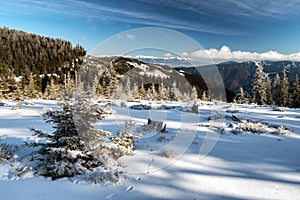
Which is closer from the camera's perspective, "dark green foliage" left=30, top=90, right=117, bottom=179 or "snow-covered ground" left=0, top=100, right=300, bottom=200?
"snow-covered ground" left=0, top=100, right=300, bottom=200

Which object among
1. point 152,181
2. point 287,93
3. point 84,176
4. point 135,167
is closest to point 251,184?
point 152,181

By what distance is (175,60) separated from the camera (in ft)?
28.3

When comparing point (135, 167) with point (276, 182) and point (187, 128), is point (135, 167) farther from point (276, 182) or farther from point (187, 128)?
point (187, 128)

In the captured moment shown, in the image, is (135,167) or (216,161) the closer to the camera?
(135,167)

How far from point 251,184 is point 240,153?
231cm

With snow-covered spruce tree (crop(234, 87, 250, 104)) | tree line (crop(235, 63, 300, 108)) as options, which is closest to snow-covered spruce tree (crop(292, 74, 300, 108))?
tree line (crop(235, 63, 300, 108))

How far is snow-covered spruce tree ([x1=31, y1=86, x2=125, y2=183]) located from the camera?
→ 5602 millimetres

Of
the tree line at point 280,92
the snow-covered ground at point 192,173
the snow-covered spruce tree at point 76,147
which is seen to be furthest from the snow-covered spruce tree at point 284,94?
the snow-covered spruce tree at point 76,147

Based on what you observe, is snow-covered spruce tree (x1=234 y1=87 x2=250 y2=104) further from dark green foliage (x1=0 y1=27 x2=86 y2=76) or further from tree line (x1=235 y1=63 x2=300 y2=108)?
dark green foliage (x1=0 y1=27 x2=86 y2=76)

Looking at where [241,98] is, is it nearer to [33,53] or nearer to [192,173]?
[192,173]

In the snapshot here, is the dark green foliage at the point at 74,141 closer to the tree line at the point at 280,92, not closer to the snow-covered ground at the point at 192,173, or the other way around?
the snow-covered ground at the point at 192,173

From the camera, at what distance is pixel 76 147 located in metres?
5.87

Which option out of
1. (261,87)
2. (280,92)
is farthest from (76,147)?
(280,92)

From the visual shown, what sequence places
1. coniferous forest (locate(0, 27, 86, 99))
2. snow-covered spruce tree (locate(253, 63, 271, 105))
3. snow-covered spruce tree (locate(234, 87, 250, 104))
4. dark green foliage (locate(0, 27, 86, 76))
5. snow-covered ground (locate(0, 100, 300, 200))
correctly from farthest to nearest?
1. dark green foliage (locate(0, 27, 86, 76))
2. coniferous forest (locate(0, 27, 86, 99))
3. snow-covered spruce tree (locate(234, 87, 250, 104))
4. snow-covered spruce tree (locate(253, 63, 271, 105))
5. snow-covered ground (locate(0, 100, 300, 200))
